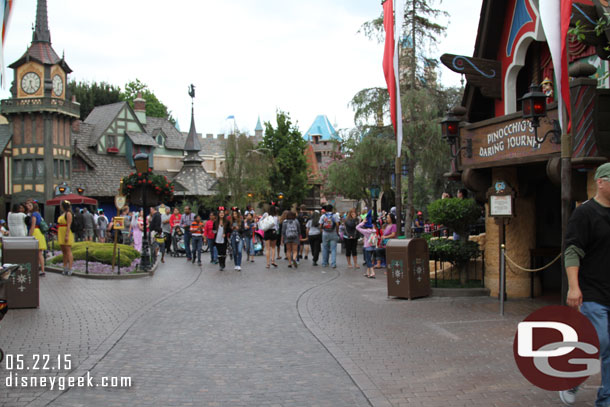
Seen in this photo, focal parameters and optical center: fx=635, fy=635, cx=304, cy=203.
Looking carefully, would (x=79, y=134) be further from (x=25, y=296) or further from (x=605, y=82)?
(x=605, y=82)

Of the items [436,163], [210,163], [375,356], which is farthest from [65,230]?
[210,163]

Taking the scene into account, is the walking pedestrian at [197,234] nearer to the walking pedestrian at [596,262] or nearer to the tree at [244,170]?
the walking pedestrian at [596,262]

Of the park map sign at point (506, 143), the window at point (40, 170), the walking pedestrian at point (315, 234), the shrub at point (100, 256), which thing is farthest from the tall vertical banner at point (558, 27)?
the window at point (40, 170)

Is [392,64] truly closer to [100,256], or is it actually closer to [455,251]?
[455,251]

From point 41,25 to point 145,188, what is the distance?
31.2m

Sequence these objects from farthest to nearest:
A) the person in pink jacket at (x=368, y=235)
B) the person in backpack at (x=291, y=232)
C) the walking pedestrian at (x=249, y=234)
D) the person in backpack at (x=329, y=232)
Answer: the walking pedestrian at (x=249, y=234) < the person in backpack at (x=291, y=232) < the person in backpack at (x=329, y=232) < the person in pink jacket at (x=368, y=235)

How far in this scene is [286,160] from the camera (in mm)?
49938

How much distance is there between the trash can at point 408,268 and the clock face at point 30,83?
127 ft

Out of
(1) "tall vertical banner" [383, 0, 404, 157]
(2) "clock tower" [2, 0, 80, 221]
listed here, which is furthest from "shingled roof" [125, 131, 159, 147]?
(1) "tall vertical banner" [383, 0, 404, 157]

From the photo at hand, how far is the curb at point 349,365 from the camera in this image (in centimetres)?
595

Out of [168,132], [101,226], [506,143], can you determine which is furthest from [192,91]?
[506,143]

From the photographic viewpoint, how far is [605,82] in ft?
34.1

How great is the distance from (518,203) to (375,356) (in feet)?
20.7

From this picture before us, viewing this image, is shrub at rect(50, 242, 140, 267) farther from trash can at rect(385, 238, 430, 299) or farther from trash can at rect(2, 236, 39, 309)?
trash can at rect(385, 238, 430, 299)
